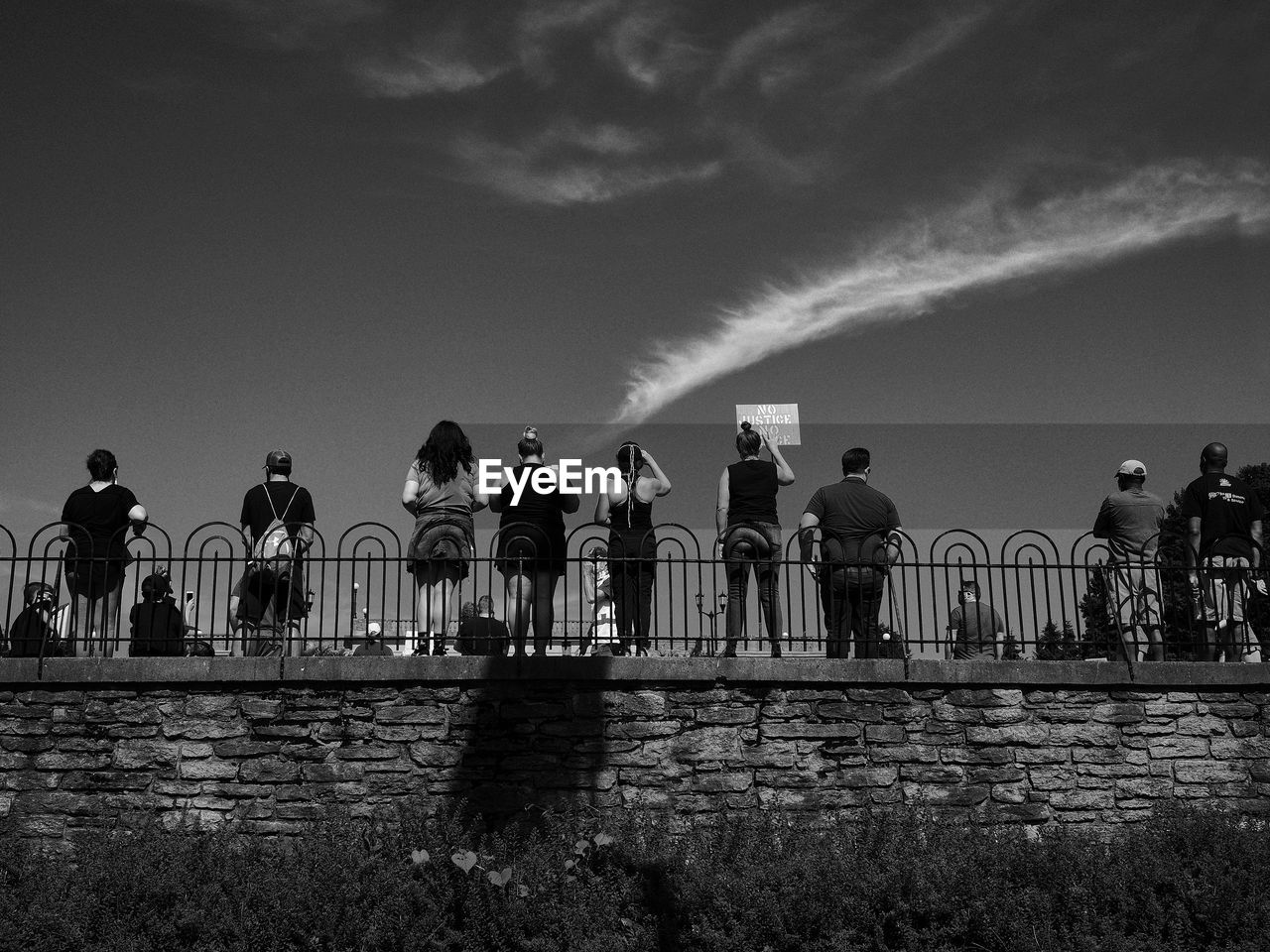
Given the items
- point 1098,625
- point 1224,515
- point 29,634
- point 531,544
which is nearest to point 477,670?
point 531,544

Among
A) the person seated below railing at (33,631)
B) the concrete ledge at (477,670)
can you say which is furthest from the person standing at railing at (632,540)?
the person seated below railing at (33,631)

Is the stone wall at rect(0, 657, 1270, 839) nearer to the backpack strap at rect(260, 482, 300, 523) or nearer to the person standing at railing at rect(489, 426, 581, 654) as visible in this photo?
the person standing at railing at rect(489, 426, 581, 654)

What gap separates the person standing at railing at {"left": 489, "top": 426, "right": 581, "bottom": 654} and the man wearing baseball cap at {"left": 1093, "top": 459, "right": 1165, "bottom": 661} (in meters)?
4.01

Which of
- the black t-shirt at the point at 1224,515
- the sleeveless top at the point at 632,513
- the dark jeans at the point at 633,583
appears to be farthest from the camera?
the black t-shirt at the point at 1224,515

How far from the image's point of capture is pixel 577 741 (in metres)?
8.19

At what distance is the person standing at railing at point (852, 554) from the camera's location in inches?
336

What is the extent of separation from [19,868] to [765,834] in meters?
4.68

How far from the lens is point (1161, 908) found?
7211mm

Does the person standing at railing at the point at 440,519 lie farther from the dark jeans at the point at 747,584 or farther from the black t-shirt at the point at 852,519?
the black t-shirt at the point at 852,519

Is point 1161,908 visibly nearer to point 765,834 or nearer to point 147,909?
point 765,834

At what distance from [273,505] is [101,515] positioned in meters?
1.34

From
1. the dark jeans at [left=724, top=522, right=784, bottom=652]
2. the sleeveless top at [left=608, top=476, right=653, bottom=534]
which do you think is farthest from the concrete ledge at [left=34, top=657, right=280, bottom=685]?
the dark jeans at [left=724, top=522, right=784, bottom=652]

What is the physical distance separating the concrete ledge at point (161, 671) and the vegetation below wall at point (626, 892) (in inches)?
41.3

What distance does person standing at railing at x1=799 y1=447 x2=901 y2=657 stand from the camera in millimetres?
8539
